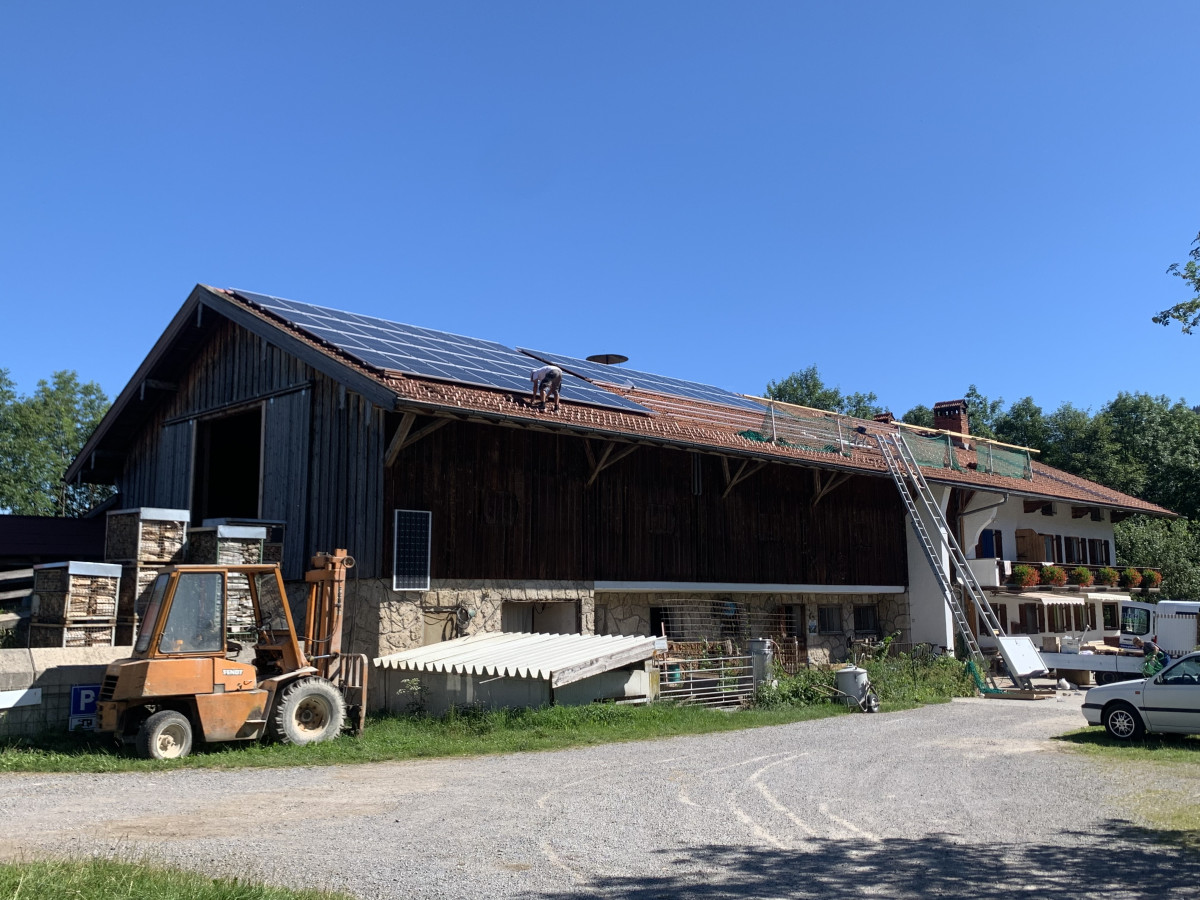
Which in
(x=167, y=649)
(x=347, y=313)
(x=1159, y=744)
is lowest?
(x=1159, y=744)

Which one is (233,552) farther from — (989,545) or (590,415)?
(989,545)

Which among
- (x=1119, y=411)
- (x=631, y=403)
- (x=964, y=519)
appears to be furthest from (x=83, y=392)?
(x=1119, y=411)

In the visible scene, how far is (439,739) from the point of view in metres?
14.6

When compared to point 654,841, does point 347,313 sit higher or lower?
higher

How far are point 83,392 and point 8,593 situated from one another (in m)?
30.6

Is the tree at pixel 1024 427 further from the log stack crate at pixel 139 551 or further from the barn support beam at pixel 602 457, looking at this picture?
the log stack crate at pixel 139 551

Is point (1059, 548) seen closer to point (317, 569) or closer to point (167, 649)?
point (317, 569)

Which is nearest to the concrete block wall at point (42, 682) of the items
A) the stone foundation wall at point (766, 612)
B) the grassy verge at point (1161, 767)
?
the stone foundation wall at point (766, 612)

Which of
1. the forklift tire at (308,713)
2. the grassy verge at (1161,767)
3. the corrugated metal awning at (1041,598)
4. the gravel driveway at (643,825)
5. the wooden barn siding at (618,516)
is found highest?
the wooden barn siding at (618,516)

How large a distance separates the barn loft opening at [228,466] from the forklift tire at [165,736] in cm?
932

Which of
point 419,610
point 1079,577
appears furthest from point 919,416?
point 419,610

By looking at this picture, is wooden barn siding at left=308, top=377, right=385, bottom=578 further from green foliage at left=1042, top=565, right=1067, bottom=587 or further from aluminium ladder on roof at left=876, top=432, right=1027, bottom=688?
green foliage at left=1042, top=565, right=1067, bottom=587

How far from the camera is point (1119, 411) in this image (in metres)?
54.0

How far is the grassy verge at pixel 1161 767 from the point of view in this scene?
30.2 feet
